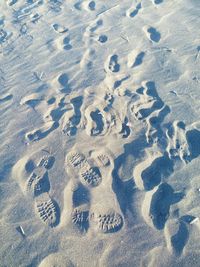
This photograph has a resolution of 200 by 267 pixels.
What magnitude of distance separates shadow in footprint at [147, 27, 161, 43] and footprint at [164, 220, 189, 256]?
3.84 m

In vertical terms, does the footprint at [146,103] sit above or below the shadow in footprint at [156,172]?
above

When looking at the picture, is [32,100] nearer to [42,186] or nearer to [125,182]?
[42,186]

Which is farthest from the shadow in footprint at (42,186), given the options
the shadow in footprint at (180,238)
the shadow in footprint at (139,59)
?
the shadow in footprint at (139,59)

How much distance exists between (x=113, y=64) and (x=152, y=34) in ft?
3.89

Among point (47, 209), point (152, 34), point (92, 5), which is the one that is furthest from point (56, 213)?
point (92, 5)

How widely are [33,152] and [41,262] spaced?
1.69 m

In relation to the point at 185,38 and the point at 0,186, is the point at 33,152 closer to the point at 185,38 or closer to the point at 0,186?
the point at 0,186

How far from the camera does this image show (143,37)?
680 cm

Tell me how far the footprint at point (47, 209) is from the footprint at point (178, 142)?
178 cm

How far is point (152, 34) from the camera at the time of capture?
685 centimetres

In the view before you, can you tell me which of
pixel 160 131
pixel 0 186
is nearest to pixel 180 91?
pixel 160 131

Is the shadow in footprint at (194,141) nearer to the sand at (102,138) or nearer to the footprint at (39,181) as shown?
the sand at (102,138)

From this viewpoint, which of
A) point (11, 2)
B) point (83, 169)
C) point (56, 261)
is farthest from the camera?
point (11, 2)

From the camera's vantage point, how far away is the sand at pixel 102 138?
417 cm
